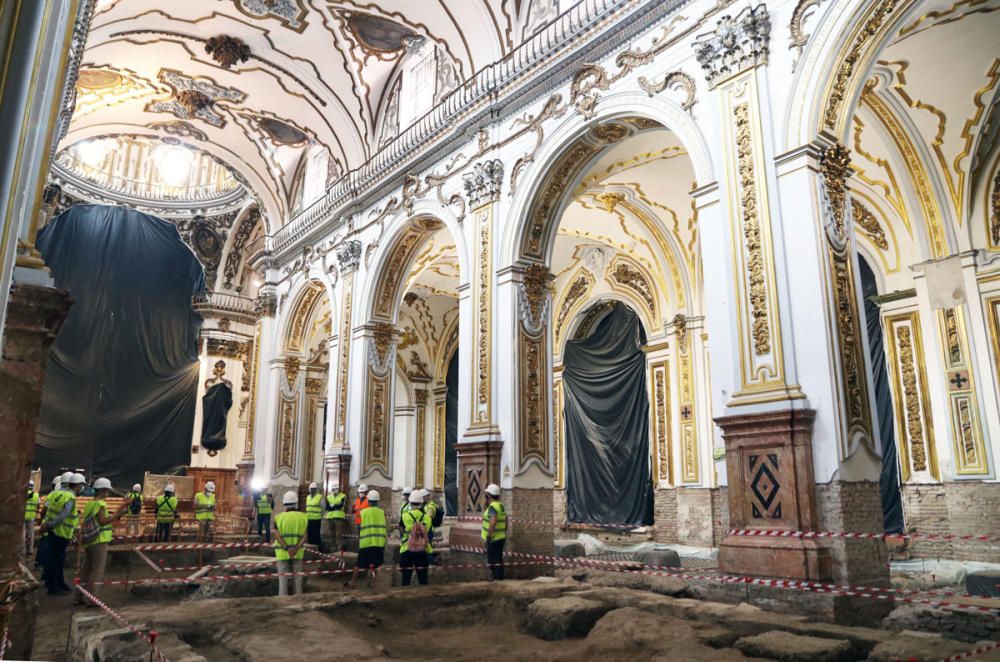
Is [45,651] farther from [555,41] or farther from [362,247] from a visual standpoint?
[362,247]

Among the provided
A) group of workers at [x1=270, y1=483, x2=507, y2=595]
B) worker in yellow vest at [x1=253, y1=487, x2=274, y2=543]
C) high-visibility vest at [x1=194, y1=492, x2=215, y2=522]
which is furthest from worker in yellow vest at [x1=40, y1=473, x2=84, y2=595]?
worker in yellow vest at [x1=253, y1=487, x2=274, y2=543]

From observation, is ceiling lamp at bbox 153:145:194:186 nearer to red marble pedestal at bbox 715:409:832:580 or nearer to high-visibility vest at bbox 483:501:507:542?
high-visibility vest at bbox 483:501:507:542

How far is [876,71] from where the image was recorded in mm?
8938

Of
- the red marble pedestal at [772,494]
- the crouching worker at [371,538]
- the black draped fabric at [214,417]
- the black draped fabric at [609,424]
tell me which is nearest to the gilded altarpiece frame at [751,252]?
the red marble pedestal at [772,494]

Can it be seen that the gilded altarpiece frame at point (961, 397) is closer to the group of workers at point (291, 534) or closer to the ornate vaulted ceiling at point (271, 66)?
the group of workers at point (291, 534)

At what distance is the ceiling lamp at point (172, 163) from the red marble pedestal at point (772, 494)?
20.2 metres

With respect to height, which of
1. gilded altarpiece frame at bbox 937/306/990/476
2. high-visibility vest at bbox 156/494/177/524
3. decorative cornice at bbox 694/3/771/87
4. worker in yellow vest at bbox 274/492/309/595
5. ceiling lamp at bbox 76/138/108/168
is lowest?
worker in yellow vest at bbox 274/492/309/595

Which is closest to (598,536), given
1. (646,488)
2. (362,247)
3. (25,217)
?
(646,488)

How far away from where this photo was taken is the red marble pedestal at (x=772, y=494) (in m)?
6.16

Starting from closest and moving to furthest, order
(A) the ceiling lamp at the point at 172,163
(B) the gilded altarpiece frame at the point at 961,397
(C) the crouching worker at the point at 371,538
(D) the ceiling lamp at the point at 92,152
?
(C) the crouching worker at the point at 371,538 → (B) the gilded altarpiece frame at the point at 961,397 → (D) the ceiling lamp at the point at 92,152 → (A) the ceiling lamp at the point at 172,163

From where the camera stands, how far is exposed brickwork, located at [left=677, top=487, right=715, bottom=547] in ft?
42.4

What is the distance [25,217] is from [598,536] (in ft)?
42.4

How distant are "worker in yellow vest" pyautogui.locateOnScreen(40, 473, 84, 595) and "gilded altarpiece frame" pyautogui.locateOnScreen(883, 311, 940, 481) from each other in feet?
35.3

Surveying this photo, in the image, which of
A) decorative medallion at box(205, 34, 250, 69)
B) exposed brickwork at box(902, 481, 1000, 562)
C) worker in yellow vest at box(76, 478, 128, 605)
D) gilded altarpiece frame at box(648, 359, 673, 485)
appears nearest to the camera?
worker in yellow vest at box(76, 478, 128, 605)
